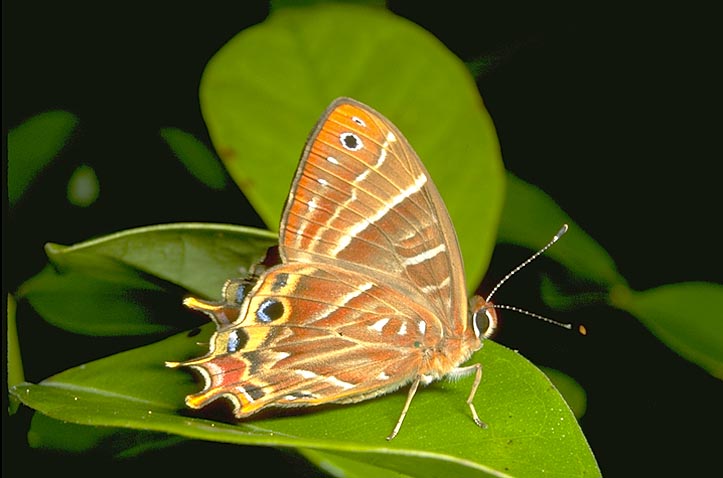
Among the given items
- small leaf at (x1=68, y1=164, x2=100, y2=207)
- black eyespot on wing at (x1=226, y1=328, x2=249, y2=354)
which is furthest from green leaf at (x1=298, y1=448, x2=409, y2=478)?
small leaf at (x1=68, y1=164, x2=100, y2=207)

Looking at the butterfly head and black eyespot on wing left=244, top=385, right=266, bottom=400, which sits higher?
the butterfly head

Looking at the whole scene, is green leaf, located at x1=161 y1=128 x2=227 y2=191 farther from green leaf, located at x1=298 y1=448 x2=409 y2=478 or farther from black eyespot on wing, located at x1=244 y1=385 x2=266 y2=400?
green leaf, located at x1=298 y1=448 x2=409 y2=478

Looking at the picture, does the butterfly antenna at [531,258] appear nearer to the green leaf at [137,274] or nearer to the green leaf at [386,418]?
the green leaf at [386,418]

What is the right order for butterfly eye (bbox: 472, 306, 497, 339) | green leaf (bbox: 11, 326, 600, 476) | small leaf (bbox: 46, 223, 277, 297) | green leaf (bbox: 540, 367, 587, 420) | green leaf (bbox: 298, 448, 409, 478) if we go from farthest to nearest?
1. green leaf (bbox: 540, 367, 587, 420)
2. butterfly eye (bbox: 472, 306, 497, 339)
3. small leaf (bbox: 46, 223, 277, 297)
4. green leaf (bbox: 298, 448, 409, 478)
5. green leaf (bbox: 11, 326, 600, 476)

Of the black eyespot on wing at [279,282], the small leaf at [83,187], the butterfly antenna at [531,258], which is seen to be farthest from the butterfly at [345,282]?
the small leaf at [83,187]

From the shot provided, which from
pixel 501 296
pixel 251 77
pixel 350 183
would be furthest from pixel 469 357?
pixel 251 77

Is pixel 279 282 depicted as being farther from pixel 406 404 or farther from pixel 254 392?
pixel 406 404
